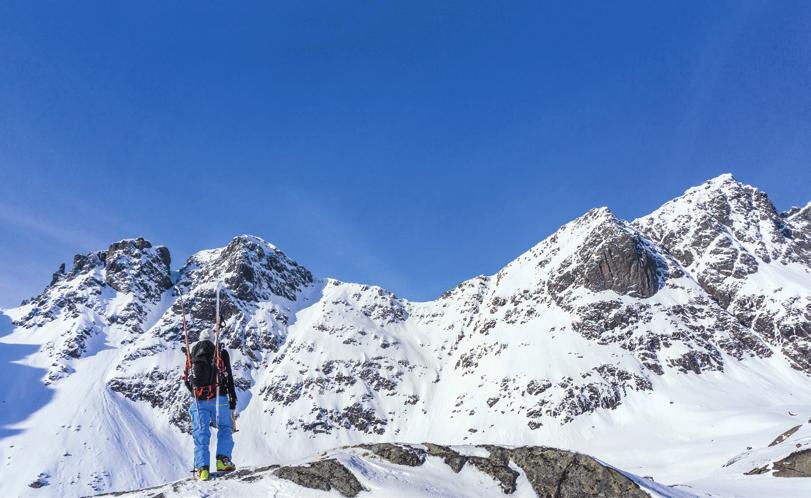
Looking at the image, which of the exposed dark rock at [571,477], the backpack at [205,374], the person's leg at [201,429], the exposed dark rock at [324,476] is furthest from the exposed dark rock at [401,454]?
the backpack at [205,374]

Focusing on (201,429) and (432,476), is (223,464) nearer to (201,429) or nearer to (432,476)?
(201,429)

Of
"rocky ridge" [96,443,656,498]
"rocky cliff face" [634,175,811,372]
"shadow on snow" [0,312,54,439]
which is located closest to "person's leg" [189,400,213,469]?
"rocky ridge" [96,443,656,498]

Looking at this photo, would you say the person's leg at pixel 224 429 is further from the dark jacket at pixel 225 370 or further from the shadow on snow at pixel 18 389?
the shadow on snow at pixel 18 389

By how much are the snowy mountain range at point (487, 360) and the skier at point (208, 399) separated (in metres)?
78.7

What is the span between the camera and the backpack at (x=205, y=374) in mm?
14594

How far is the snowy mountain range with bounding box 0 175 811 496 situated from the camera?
11575 cm

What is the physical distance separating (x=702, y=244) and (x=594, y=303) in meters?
50.2

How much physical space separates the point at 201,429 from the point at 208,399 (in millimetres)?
825

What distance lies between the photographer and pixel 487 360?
155 meters

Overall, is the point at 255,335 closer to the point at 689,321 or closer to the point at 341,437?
the point at 341,437

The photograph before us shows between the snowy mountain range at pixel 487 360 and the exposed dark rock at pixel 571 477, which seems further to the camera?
the snowy mountain range at pixel 487 360

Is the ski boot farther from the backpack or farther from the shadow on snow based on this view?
the shadow on snow

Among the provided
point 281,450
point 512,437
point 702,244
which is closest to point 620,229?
point 702,244

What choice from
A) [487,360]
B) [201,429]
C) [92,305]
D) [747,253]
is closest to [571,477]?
[201,429]
